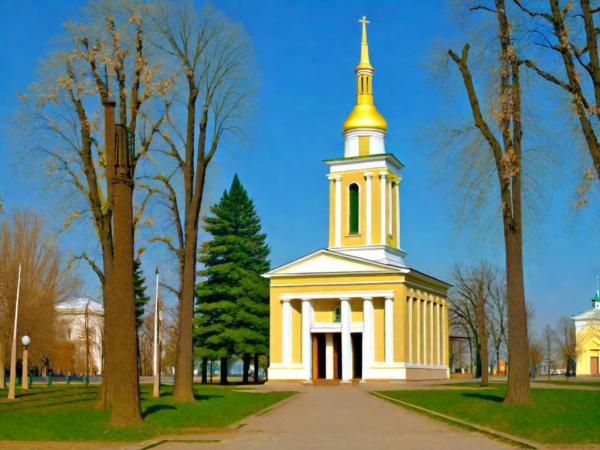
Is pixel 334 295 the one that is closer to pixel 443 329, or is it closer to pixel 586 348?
pixel 443 329

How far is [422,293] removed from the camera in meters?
58.9

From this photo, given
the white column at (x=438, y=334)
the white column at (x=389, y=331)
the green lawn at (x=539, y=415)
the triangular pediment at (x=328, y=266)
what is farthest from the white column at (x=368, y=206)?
the green lawn at (x=539, y=415)

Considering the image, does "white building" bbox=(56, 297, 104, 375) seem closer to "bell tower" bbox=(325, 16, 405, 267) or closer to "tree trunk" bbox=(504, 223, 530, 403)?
"bell tower" bbox=(325, 16, 405, 267)

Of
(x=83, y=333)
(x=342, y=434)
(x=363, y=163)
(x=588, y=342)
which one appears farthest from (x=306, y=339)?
(x=588, y=342)

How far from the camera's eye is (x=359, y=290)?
5400 cm

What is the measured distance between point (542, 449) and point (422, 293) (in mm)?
45691

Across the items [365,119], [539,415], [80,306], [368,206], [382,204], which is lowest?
[539,415]

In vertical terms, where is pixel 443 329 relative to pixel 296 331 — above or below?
above

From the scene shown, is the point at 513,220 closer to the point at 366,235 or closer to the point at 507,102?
the point at 507,102

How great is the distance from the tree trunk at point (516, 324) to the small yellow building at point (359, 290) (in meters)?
29.4

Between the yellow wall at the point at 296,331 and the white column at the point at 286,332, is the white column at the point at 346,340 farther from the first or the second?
the white column at the point at 286,332

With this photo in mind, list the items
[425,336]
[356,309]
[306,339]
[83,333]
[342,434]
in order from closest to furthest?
[342,434], [306,339], [356,309], [425,336], [83,333]

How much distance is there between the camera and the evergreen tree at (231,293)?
2312 inches

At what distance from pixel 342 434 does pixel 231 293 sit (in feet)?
140
